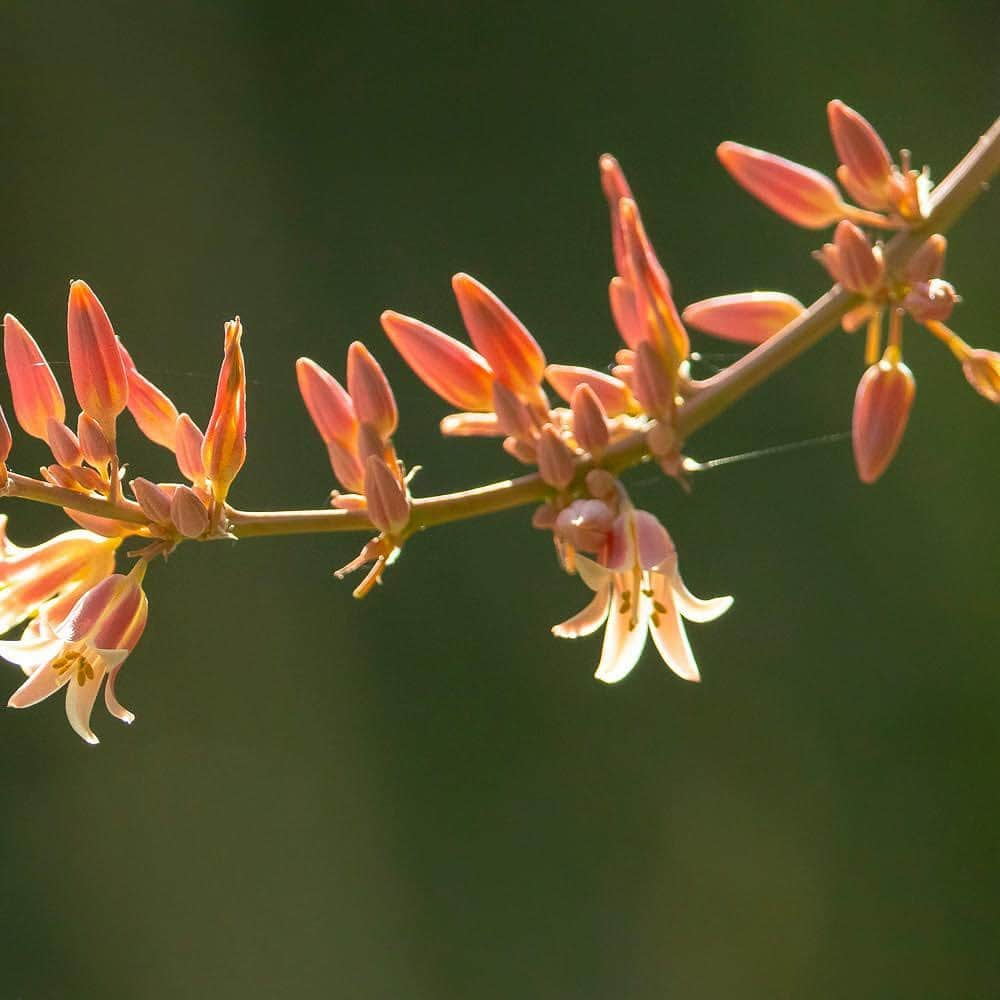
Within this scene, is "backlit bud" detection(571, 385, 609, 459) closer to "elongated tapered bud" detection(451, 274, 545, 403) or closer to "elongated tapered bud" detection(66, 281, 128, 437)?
"elongated tapered bud" detection(451, 274, 545, 403)

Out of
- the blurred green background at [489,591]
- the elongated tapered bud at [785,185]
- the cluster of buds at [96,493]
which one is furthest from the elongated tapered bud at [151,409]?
the blurred green background at [489,591]

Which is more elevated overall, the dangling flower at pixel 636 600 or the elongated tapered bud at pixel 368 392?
the elongated tapered bud at pixel 368 392

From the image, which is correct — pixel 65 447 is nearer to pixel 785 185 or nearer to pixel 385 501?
pixel 385 501

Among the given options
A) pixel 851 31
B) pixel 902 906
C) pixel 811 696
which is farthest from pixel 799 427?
pixel 902 906

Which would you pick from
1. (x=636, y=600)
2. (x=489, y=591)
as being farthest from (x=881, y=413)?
(x=489, y=591)

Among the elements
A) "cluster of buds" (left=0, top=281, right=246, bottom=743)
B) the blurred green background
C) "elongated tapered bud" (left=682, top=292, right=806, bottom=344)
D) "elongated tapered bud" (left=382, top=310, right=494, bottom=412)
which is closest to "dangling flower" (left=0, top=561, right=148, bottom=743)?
"cluster of buds" (left=0, top=281, right=246, bottom=743)

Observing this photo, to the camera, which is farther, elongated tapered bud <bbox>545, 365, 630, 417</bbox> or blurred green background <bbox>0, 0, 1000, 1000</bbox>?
blurred green background <bbox>0, 0, 1000, 1000</bbox>

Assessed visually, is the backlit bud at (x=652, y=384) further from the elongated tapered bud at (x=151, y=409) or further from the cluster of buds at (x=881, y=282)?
the elongated tapered bud at (x=151, y=409)

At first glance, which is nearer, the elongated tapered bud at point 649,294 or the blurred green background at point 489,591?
the elongated tapered bud at point 649,294
